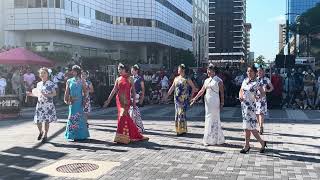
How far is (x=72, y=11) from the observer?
184ft

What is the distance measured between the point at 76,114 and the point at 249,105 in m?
4.23

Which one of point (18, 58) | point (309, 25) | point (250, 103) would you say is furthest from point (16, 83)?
point (309, 25)

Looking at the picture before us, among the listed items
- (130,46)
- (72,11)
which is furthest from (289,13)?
(72,11)

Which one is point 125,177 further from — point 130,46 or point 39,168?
point 130,46

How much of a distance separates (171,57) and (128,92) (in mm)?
81157

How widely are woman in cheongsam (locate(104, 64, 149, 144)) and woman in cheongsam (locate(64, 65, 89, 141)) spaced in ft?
2.96

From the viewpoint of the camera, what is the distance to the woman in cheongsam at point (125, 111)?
11500 millimetres

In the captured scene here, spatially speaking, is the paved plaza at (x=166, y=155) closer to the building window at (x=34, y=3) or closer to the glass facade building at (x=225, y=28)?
the building window at (x=34, y=3)

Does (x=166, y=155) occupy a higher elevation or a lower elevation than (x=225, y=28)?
lower

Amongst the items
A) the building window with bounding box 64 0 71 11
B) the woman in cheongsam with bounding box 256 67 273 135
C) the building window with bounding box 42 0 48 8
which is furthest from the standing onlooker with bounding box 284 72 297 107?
the building window with bounding box 64 0 71 11

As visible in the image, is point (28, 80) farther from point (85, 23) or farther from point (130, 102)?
point (85, 23)

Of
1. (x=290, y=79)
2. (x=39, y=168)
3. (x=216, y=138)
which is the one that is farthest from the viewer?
(x=290, y=79)

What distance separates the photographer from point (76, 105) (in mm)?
12102

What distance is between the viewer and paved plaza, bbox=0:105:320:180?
330 inches
